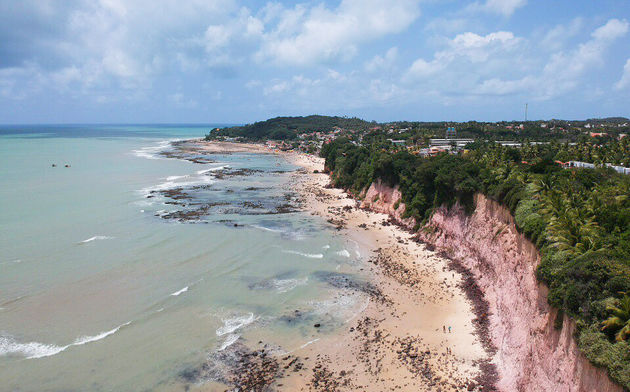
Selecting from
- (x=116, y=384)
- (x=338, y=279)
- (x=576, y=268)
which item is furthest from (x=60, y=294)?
(x=576, y=268)

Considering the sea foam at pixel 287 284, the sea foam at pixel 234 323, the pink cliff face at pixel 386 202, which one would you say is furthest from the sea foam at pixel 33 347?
the pink cliff face at pixel 386 202

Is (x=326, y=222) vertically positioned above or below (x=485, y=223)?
below

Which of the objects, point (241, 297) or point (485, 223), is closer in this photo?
point (241, 297)

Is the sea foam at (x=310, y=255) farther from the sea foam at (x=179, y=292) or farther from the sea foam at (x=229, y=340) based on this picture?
the sea foam at (x=229, y=340)

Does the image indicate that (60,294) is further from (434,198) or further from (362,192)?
(362,192)

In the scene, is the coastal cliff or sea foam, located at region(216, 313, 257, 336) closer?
the coastal cliff

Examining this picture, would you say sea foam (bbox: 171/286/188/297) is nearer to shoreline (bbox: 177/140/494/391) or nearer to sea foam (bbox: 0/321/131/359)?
sea foam (bbox: 0/321/131/359)

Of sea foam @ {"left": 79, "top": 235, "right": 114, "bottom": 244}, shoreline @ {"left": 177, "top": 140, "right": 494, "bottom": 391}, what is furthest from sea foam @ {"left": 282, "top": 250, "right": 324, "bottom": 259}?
sea foam @ {"left": 79, "top": 235, "right": 114, "bottom": 244}

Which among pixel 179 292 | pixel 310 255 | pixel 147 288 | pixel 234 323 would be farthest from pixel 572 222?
pixel 147 288
